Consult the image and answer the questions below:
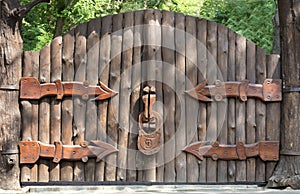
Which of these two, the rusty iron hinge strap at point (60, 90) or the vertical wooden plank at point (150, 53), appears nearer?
the rusty iron hinge strap at point (60, 90)

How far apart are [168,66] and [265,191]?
1762 mm

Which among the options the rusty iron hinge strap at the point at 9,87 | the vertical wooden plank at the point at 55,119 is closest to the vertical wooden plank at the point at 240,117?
the vertical wooden plank at the point at 55,119

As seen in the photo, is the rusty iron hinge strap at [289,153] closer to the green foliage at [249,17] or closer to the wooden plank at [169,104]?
the wooden plank at [169,104]

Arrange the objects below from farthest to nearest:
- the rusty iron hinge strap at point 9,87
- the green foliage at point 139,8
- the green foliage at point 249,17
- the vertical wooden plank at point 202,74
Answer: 1. the green foliage at point 249,17
2. the green foliage at point 139,8
3. the vertical wooden plank at point 202,74
4. the rusty iron hinge strap at point 9,87

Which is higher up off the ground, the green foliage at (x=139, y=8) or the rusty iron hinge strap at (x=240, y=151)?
the green foliage at (x=139, y=8)

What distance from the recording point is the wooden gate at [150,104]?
6039 millimetres

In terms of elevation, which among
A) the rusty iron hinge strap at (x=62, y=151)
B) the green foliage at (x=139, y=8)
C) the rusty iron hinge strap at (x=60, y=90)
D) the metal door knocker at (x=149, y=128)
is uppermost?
the green foliage at (x=139, y=8)

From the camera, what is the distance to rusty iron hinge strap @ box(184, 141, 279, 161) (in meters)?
6.10

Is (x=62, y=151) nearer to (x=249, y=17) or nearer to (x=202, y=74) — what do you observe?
(x=202, y=74)

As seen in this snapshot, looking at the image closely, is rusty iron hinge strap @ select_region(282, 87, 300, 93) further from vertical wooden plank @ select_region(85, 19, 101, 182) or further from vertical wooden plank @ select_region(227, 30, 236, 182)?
vertical wooden plank @ select_region(85, 19, 101, 182)

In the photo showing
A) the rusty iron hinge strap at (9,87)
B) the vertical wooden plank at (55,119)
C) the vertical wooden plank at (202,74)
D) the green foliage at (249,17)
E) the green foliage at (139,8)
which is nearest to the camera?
the rusty iron hinge strap at (9,87)

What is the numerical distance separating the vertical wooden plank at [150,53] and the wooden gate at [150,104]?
0.01 m

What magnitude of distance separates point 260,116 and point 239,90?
1.29 feet

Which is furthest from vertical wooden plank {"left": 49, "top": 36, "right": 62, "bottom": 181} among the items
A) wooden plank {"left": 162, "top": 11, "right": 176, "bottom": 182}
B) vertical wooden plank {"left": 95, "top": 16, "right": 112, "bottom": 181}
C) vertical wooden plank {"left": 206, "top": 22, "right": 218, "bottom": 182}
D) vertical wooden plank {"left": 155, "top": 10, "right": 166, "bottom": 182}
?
vertical wooden plank {"left": 206, "top": 22, "right": 218, "bottom": 182}
